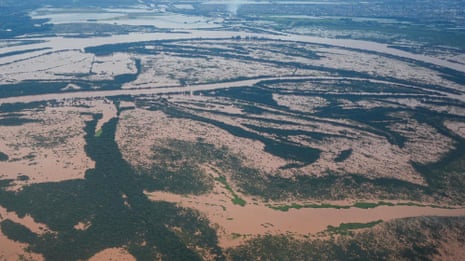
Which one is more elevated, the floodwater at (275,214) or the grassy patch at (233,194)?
the grassy patch at (233,194)

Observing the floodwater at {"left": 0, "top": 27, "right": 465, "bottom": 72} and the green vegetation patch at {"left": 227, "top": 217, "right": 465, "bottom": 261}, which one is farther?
the floodwater at {"left": 0, "top": 27, "right": 465, "bottom": 72}

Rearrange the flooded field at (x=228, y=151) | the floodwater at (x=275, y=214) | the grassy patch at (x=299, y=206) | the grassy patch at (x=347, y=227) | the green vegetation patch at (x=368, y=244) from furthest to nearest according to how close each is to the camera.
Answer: the grassy patch at (x=299, y=206), the floodwater at (x=275, y=214), the grassy patch at (x=347, y=227), the flooded field at (x=228, y=151), the green vegetation patch at (x=368, y=244)

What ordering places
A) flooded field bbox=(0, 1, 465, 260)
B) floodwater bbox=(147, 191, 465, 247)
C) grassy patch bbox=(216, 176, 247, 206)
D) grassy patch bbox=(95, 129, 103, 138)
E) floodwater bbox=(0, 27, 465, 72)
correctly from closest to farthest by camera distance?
flooded field bbox=(0, 1, 465, 260)
floodwater bbox=(147, 191, 465, 247)
grassy patch bbox=(216, 176, 247, 206)
grassy patch bbox=(95, 129, 103, 138)
floodwater bbox=(0, 27, 465, 72)

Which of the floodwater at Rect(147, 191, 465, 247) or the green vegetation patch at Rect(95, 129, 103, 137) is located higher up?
the green vegetation patch at Rect(95, 129, 103, 137)

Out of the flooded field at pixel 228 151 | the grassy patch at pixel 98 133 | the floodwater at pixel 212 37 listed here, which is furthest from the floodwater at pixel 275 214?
the floodwater at pixel 212 37

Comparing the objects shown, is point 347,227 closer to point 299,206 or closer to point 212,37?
point 299,206

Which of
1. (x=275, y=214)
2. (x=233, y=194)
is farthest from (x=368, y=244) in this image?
(x=233, y=194)

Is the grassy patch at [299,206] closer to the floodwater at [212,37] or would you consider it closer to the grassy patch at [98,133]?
the grassy patch at [98,133]

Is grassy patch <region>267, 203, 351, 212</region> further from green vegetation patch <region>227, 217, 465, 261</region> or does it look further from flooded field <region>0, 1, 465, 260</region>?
green vegetation patch <region>227, 217, 465, 261</region>

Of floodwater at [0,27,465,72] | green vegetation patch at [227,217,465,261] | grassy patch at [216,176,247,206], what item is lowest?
green vegetation patch at [227,217,465,261]

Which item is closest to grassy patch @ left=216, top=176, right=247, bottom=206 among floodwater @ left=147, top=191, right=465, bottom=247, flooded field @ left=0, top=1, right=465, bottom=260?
flooded field @ left=0, top=1, right=465, bottom=260

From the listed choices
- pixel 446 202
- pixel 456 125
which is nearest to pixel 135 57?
pixel 456 125

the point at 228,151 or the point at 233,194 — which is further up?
the point at 228,151
